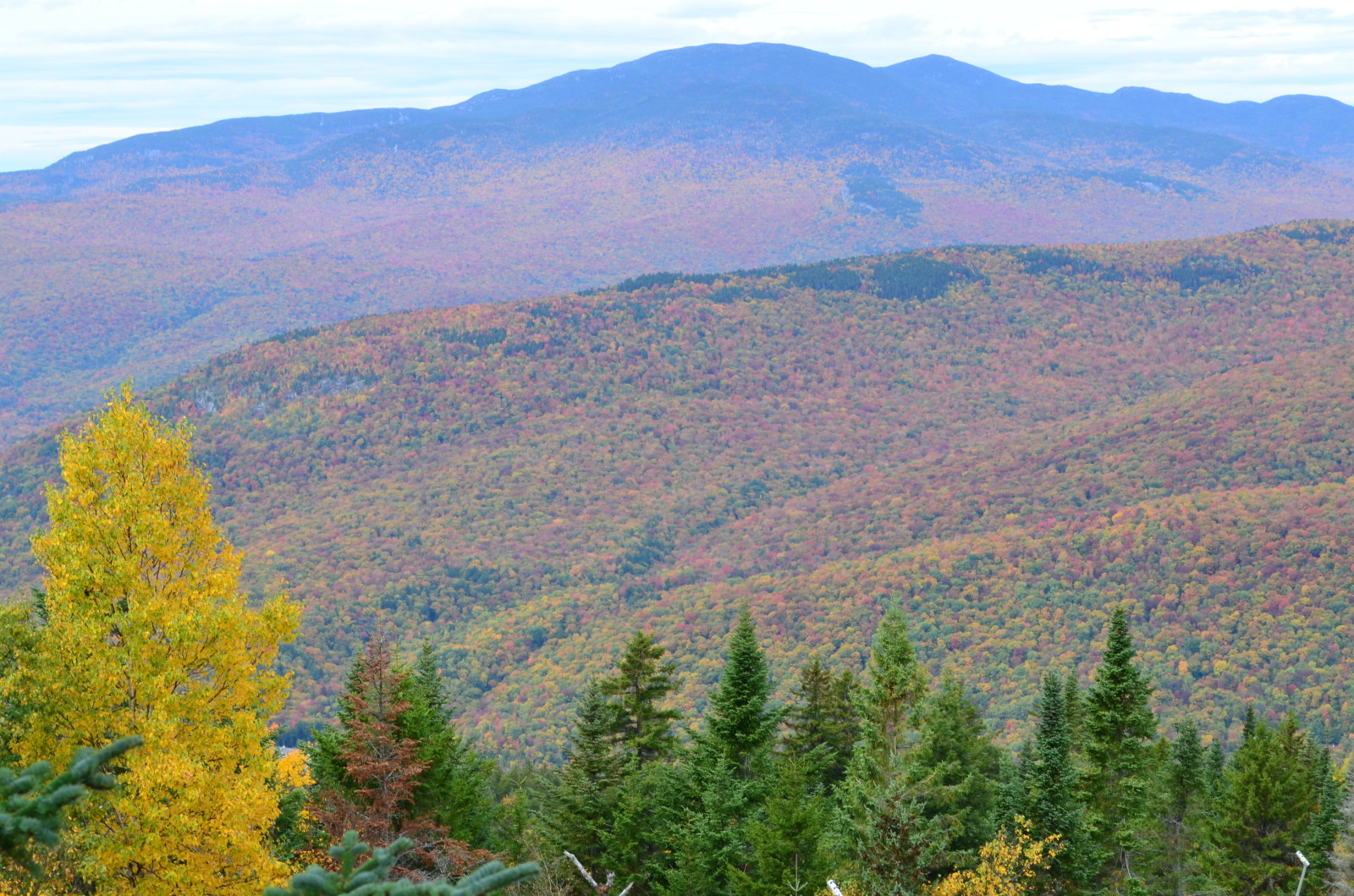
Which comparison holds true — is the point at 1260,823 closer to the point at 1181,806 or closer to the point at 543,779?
the point at 1181,806

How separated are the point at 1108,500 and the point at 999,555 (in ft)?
132

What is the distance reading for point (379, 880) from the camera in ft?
26.2

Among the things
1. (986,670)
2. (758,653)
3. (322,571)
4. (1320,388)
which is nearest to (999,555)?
(986,670)

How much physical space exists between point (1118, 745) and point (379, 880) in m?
29.3

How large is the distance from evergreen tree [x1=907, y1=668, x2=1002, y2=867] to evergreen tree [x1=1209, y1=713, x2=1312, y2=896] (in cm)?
764

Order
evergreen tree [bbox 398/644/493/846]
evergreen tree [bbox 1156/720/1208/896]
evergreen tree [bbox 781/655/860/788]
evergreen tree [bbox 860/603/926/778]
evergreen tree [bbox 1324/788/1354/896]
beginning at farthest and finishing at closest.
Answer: evergreen tree [bbox 1156/720/1208/896]
evergreen tree [bbox 781/655/860/788]
evergreen tree [bbox 860/603/926/778]
evergreen tree [bbox 1324/788/1354/896]
evergreen tree [bbox 398/644/493/846]

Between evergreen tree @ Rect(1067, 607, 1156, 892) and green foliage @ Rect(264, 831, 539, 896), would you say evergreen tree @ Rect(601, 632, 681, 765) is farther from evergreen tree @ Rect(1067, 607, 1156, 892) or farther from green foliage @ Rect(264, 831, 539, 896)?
green foliage @ Rect(264, 831, 539, 896)

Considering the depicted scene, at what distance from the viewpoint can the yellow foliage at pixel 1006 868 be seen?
84.3 ft

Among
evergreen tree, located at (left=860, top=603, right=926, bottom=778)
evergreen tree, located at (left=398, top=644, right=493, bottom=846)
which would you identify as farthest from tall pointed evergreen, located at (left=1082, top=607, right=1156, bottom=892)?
evergreen tree, located at (left=398, top=644, right=493, bottom=846)

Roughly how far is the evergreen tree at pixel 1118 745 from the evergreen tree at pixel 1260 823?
4.34 metres

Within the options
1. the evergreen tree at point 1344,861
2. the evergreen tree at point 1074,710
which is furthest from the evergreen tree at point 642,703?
the evergreen tree at point 1344,861

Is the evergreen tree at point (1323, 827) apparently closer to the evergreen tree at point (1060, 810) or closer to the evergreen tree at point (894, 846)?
the evergreen tree at point (1060, 810)

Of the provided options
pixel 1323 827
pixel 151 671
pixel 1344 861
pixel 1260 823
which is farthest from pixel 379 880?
pixel 1323 827

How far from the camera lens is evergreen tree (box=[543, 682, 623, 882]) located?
32188mm
